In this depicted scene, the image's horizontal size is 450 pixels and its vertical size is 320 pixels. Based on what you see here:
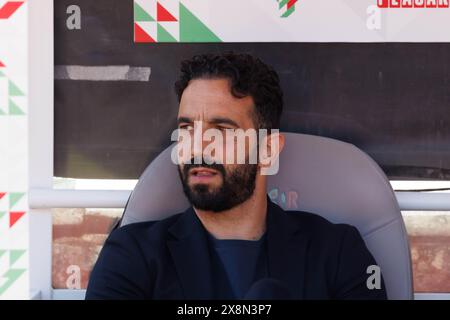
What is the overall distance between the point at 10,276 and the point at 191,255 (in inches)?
31.2

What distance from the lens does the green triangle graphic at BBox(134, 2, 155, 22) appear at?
93.1 inches

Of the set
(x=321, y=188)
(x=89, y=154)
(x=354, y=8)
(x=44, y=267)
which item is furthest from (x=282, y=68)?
(x=44, y=267)

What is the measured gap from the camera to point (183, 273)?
1829 mm

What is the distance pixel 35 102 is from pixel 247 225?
875 mm

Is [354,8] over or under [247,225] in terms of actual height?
over

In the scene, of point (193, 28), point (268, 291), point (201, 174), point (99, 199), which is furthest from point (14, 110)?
point (268, 291)

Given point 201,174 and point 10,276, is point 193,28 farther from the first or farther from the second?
point 10,276

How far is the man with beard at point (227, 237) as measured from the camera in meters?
1.83

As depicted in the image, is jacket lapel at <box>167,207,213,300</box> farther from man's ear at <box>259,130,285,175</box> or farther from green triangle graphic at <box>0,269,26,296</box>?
green triangle graphic at <box>0,269,26,296</box>

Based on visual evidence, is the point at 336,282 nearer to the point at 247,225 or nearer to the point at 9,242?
the point at 247,225

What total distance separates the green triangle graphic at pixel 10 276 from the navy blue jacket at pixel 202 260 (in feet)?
1.94

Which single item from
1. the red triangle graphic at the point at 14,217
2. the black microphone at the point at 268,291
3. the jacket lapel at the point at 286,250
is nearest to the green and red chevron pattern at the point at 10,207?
the red triangle graphic at the point at 14,217
